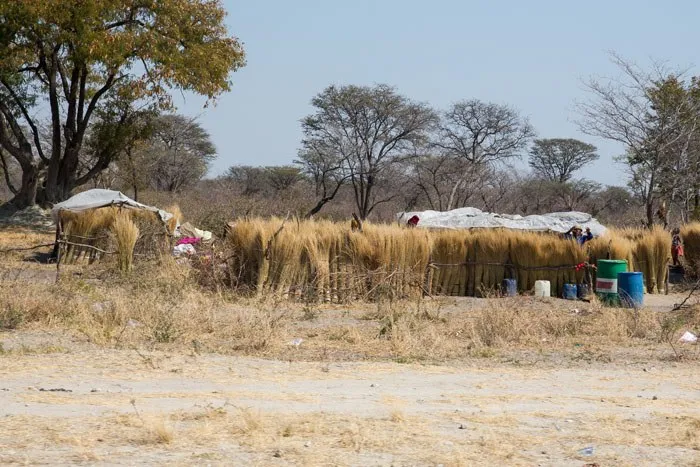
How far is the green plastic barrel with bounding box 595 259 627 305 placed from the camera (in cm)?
1524

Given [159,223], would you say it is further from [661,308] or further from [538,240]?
[661,308]

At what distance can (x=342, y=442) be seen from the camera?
5.94 meters

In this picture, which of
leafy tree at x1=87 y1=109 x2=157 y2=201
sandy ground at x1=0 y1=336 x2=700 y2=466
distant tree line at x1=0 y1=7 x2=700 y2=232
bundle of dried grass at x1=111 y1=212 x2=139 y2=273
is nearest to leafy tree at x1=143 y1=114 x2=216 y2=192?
distant tree line at x1=0 y1=7 x2=700 y2=232

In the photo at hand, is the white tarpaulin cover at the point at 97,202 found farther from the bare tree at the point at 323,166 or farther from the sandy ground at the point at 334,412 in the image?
the bare tree at the point at 323,166

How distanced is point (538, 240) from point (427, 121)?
24052 mm

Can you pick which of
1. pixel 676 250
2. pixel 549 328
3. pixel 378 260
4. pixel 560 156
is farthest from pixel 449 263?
pixel 560 156

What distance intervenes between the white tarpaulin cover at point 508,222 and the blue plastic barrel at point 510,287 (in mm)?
4262

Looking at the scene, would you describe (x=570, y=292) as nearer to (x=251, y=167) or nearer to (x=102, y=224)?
(x=102, y=224)

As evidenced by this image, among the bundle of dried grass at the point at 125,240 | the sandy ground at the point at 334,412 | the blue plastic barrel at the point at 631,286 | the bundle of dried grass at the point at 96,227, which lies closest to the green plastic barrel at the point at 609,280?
the blue plastic barrel at the point at 631,286

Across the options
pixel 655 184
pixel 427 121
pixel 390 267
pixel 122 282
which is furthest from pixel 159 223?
pixel 427 121

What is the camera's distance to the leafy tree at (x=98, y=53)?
2234 cm

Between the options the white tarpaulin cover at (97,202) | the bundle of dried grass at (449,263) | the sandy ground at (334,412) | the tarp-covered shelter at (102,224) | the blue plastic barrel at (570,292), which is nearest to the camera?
the sandy ground at (334,412)

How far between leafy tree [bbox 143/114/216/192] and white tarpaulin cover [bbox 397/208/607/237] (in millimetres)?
21400

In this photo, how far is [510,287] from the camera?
650 inches
